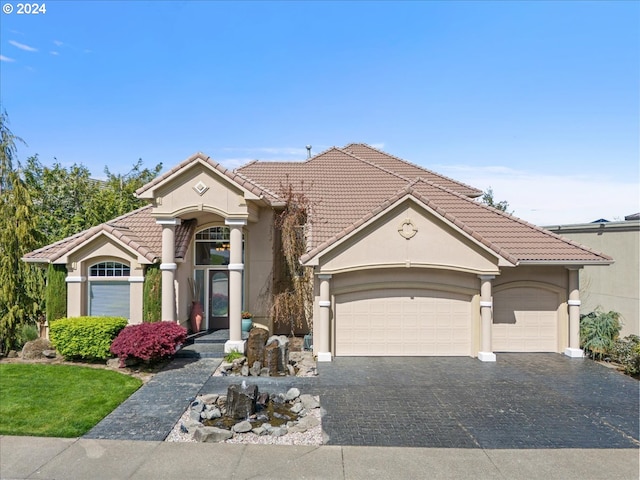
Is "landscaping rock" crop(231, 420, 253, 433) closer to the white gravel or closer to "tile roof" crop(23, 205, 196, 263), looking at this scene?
the white gravel

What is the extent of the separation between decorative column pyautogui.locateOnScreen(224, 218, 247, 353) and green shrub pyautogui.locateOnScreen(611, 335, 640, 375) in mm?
12214

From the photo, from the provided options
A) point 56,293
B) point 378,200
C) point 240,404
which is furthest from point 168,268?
point 378,200

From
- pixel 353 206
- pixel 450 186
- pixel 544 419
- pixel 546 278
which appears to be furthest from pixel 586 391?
pixel 450 186

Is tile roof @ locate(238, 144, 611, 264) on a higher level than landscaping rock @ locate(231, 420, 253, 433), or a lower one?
higher

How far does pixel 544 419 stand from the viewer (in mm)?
8578

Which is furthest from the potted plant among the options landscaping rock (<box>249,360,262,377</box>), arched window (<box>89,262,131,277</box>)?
arched window (<box>89,262,131,277</box>)

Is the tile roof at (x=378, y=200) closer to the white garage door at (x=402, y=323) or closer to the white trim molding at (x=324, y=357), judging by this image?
the white garage door at (x=402, y=323)

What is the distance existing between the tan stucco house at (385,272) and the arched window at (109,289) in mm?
35

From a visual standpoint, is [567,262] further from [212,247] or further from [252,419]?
[212,247]

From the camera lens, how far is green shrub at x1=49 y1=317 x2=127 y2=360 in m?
12.4

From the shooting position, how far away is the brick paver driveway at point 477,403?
7.73 meters

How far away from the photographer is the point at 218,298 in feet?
52.3

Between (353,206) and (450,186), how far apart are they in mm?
6399

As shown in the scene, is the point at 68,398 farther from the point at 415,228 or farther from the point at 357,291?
the point at 415,228
